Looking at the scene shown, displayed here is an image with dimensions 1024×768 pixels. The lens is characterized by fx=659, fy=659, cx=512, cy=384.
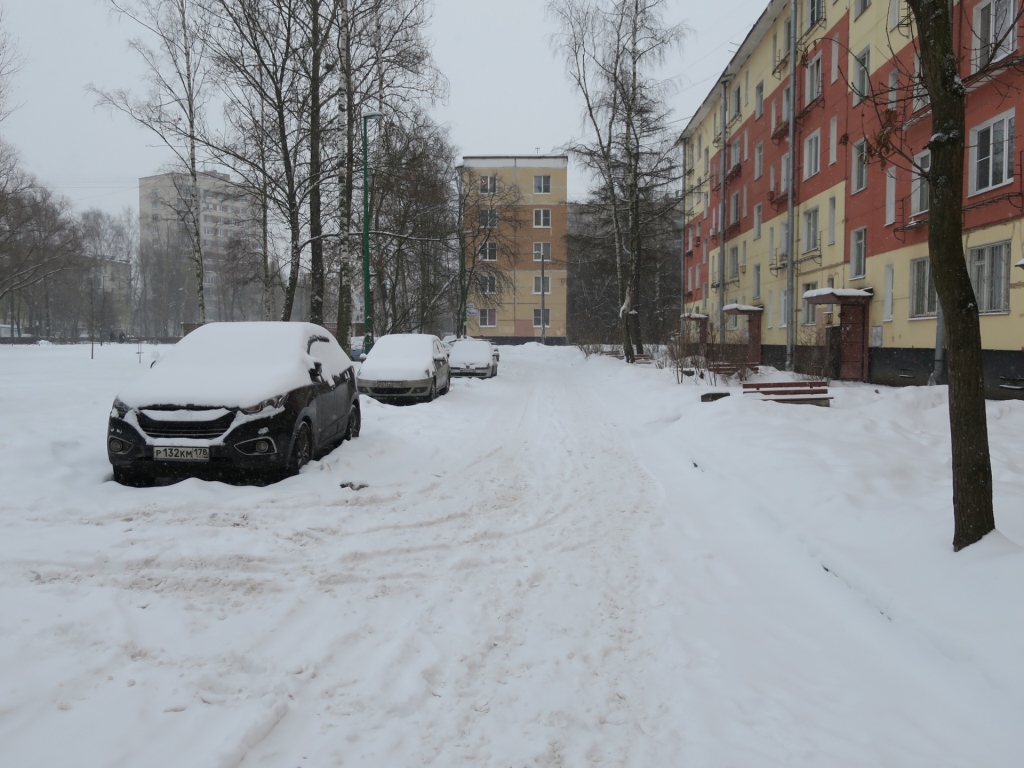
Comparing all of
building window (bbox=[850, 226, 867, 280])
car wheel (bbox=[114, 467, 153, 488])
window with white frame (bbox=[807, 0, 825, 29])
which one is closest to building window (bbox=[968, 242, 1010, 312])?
building window (bbox=[850, 226, 867, 280])

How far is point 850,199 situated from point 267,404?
65.8ft

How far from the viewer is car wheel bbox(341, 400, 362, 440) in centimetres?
926

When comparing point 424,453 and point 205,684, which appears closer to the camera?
point 205,684

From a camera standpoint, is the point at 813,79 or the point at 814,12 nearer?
the point at 813,79

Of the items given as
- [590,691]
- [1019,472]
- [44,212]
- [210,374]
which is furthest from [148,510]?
[44,212]

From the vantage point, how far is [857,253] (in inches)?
813

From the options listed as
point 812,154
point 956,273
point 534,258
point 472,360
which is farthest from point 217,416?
point 534,258

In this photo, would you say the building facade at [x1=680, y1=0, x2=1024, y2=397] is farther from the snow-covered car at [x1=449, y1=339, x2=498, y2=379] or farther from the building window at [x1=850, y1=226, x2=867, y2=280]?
the snow-covered car at [x1=449, y1=339, x2=498, y2=379]

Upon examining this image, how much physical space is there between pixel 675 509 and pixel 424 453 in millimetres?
3843

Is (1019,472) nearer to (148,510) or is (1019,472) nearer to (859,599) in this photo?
(859,599)

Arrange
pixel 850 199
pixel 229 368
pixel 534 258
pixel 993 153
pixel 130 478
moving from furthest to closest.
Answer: pixel 534 258 → pixel 850 199 → pixel 993 153 → pixel 229 368 → pixel 130 478

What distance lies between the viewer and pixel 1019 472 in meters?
7.17

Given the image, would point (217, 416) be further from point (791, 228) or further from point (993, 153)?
point (791, 228)

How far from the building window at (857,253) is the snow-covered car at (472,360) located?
40.3 ft
